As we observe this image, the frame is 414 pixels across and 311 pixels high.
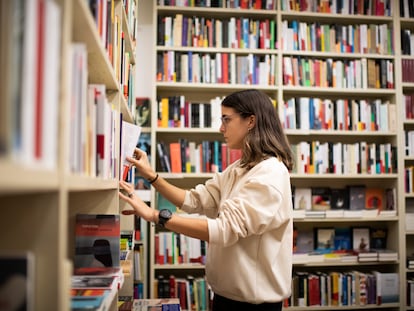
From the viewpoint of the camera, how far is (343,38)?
3270mm

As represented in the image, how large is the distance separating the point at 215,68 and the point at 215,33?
0.94 feet

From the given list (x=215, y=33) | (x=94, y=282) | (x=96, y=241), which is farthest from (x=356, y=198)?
(x=94, y=282)

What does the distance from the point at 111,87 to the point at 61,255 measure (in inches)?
32.7

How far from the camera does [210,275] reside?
1.66 metres

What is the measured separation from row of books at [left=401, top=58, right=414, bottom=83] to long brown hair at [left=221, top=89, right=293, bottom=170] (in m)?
2.08

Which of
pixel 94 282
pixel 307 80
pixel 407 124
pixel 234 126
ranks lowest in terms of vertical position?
pixel 94 282

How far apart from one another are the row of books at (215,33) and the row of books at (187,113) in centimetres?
45

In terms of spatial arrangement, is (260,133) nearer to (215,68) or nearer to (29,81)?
(29,81)

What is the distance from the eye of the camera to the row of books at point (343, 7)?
3.21 metres

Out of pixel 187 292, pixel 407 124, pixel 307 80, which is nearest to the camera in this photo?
pixel 187 292

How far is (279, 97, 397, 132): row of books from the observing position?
3.15 m

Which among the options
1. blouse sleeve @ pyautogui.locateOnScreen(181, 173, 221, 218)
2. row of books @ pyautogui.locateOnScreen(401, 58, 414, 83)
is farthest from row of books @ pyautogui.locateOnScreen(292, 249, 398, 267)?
row of books @ pyautogui.locateOnScreen(401, 58, 414, 83)

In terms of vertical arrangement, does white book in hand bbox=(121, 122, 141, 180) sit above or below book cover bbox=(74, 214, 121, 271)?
above

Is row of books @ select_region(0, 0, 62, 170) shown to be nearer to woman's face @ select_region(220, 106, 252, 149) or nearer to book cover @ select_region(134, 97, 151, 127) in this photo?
woman's face @ select_region(220, 106, 252, 149)
